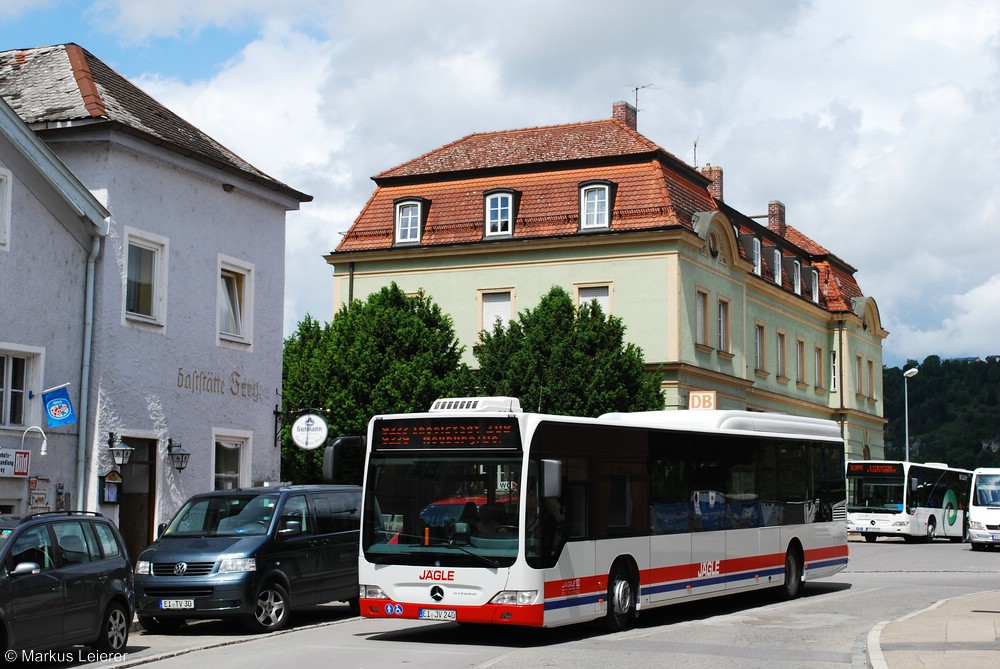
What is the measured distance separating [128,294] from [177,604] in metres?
7.43

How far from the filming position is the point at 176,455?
23141 millimetres

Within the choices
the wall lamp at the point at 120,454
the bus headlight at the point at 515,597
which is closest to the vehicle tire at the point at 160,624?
the wall lamp at the point at 120,454

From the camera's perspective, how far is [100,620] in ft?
46.7

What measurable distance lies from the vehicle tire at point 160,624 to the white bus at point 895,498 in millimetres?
32477

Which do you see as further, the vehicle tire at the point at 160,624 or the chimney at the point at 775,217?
the chimney at the point at 775,217

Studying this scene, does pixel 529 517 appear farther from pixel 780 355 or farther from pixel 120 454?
pixel 780 355

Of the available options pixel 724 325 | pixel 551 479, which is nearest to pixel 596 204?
pixel 724 325

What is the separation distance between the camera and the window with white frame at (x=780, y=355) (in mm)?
56922

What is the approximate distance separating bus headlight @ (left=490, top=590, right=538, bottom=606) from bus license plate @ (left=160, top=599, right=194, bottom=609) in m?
3.93

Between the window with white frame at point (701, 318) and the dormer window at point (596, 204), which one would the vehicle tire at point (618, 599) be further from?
the dormer window at point (596, 204)

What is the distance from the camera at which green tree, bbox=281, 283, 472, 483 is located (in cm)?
3772

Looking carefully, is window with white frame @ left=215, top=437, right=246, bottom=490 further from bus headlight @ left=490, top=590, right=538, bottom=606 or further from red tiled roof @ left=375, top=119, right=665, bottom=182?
red tiled roof @ left=375, top=119, right=665, bottom=182

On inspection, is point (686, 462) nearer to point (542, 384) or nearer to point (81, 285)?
point (81, 285)

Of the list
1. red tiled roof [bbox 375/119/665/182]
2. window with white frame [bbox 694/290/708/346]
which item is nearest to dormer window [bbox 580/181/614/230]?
red tiled roof [bbox 375/119/665/182]
